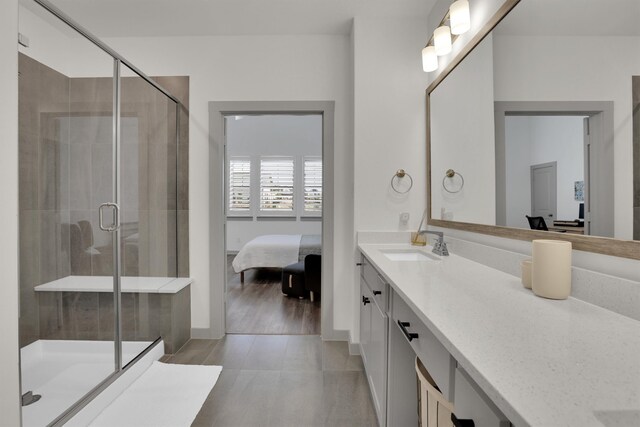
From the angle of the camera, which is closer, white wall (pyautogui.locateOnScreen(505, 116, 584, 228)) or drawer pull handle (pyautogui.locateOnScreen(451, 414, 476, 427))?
drawer pull handle (pyautogui.locateOnScreen(451, 414, 476, 427))

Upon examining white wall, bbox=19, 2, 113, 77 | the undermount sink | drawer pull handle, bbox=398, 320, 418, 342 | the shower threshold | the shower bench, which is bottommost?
the shower threshold

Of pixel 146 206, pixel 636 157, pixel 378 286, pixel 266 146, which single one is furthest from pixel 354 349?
pixel 266 146

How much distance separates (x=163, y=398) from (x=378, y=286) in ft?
4.97

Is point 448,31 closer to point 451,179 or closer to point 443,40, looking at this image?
point 443,40

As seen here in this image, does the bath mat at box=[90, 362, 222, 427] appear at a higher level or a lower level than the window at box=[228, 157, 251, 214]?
lower

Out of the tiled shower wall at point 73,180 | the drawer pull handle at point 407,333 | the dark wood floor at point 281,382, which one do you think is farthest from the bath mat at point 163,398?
the drawer pull handle at point 407,333

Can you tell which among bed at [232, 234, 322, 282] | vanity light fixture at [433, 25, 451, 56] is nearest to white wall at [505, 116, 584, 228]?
vanity light fixture at [433, 25, 451, 56]

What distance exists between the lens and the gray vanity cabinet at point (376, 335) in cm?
146

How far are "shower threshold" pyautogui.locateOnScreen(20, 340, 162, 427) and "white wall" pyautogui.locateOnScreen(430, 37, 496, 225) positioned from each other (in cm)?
244

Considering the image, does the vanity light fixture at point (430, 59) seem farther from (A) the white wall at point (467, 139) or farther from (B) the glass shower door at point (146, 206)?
(B) the glass shower door at point (146, 206)

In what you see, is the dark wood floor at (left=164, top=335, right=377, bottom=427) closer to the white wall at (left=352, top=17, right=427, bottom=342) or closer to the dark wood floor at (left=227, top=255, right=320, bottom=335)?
the dark wood floor at (left=227, top=255, right=320, bottom=335)

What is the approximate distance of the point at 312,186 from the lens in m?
6.68

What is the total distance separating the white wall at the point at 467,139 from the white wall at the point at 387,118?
16 centimetres

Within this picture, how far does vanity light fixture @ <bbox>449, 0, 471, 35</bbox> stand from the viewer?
169 centimetres
